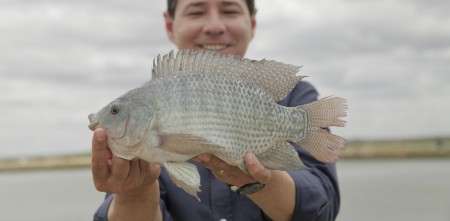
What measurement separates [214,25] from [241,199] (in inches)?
53.9

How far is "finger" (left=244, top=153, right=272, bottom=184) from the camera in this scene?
2.99m

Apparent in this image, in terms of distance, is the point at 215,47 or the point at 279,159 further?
the point at 215,47

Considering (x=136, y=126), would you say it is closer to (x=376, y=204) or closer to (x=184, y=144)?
(x=184, y=144)

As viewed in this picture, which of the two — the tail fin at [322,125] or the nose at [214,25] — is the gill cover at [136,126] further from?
the nose at [214,25]

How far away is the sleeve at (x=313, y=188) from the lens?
3781 mm

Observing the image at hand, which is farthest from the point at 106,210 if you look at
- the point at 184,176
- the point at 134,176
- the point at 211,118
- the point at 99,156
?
Answer: the point at 211,118

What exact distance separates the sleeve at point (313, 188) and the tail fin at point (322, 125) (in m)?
0.67

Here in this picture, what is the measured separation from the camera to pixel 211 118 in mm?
2955

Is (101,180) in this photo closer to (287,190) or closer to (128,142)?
(128,142)

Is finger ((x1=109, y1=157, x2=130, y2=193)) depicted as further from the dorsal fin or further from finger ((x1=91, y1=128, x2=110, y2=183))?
the dorsal fin

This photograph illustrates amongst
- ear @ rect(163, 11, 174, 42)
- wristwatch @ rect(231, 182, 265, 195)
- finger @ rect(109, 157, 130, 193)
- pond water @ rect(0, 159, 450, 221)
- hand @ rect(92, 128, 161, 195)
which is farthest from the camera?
pond water @ rect(0, 159, 450, 221)

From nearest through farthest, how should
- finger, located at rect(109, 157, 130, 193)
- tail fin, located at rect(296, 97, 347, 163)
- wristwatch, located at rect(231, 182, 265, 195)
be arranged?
1. finger, located at rect(109, 157, 130, 193)
2. tail fin, located at rect(296, 97, 347, 163)
3. wristwatch, located at rect(231, 182, 265, 195)

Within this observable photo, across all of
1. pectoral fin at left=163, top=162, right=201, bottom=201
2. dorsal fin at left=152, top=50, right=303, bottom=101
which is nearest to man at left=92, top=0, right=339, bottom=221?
pectoral fin at left=163, top=162, right=201, bottom=201

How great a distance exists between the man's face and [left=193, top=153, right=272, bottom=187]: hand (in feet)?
4.41
